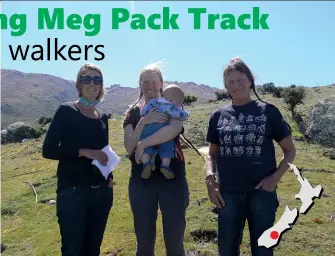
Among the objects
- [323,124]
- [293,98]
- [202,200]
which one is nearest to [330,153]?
[323,124]

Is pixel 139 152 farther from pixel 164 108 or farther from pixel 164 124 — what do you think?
pixel 164 108

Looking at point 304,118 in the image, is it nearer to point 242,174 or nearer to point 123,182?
point 123,182

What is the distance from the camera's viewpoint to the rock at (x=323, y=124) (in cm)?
2020

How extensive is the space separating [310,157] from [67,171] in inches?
538

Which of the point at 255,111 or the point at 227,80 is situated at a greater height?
the point at 227,80

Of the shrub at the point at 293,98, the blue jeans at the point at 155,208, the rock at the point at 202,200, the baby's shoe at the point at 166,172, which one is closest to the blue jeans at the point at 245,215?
the blue jeans at the point at 155,208

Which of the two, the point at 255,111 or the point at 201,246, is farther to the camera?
the point at 201,246

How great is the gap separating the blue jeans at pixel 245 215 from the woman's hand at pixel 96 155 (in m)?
1.60

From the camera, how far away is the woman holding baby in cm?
507

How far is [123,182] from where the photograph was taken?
13.9 metres

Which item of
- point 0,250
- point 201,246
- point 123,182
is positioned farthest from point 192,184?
point 0,250

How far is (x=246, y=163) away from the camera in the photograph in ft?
15.2

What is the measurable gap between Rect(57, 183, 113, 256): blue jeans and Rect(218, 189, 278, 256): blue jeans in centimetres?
164

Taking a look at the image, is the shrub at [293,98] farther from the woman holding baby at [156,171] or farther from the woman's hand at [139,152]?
the woman's hand at [139,152]
